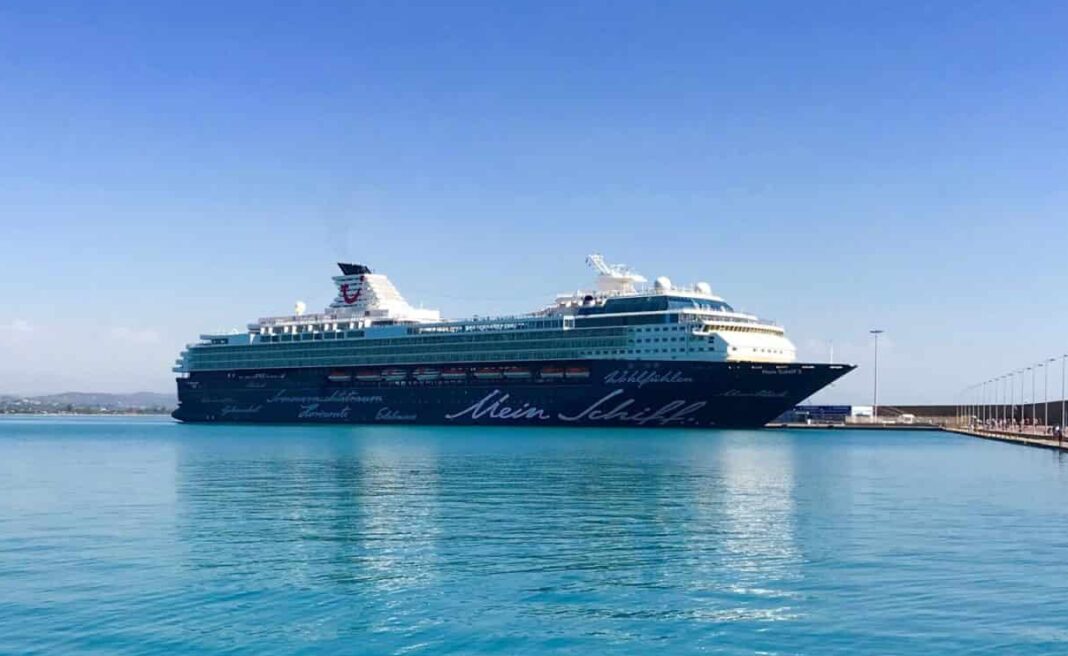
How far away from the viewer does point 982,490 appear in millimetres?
40188

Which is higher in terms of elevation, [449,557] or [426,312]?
[426,312]

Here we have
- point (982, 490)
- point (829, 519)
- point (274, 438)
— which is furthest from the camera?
point (274, 438)

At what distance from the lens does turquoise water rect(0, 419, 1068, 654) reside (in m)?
16.5

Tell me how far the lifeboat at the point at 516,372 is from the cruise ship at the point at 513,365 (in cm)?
11

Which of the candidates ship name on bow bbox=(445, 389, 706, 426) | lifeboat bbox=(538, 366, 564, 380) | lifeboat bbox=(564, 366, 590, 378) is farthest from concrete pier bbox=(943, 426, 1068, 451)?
lifeboat bbox=(538, 366, 564, 380)

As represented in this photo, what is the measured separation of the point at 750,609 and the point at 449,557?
6979mm

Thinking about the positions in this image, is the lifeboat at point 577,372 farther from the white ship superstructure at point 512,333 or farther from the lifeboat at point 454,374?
the lifeboat at point 454,374

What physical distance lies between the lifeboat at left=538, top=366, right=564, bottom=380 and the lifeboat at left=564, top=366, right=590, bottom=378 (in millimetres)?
644

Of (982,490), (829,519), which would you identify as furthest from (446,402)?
(829,519)

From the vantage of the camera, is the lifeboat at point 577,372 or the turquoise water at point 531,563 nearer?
the turquoise water at point 531,563

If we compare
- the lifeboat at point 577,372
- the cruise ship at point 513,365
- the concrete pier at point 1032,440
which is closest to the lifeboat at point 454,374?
the cruise ship at point 513,365

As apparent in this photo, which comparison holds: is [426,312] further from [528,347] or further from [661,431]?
[661,431]

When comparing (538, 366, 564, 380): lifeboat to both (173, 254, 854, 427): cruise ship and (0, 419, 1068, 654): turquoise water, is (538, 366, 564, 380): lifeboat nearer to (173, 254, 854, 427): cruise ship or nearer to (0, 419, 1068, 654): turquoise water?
(173, 254, 854, 427): cruise ship

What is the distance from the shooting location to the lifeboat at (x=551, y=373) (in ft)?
300
